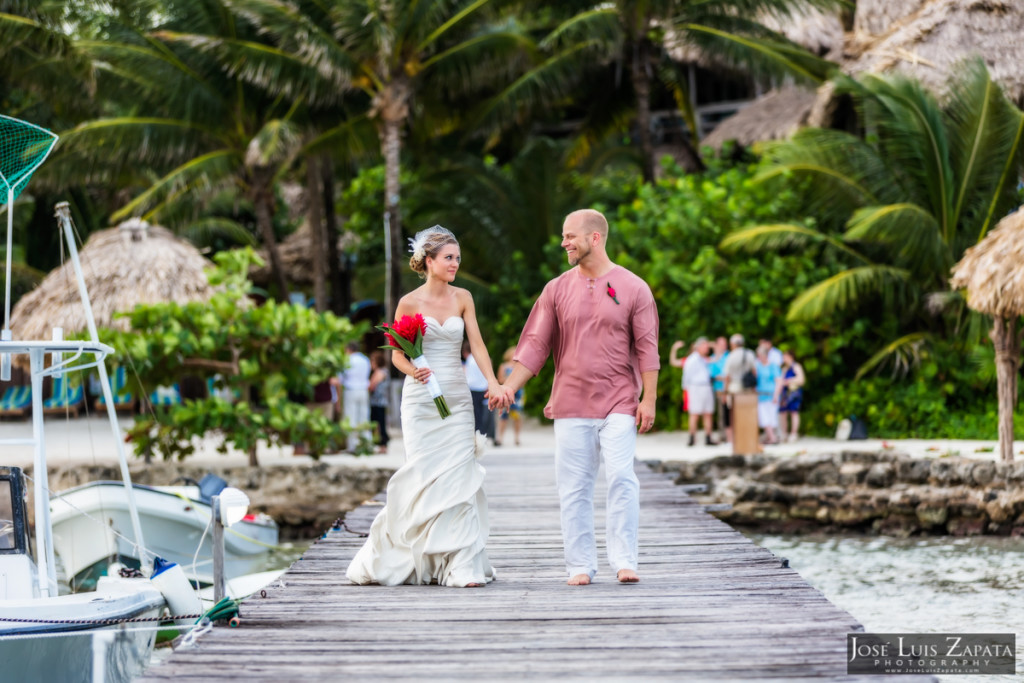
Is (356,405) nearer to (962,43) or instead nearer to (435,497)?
(435,497)

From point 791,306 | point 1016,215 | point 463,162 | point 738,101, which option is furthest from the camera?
point 738,101

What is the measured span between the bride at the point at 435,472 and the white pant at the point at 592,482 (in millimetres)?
478

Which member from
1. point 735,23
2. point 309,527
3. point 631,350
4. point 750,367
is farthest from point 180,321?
point 735,23

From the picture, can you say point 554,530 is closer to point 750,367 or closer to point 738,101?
point 750,367

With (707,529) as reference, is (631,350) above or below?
above

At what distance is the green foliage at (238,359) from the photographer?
49.4 feet

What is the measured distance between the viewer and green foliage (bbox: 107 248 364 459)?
15062mm

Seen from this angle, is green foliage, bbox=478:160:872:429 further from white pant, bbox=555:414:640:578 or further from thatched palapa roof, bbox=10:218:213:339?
white pant, bbox=555:414:640:578

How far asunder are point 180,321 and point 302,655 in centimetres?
1144

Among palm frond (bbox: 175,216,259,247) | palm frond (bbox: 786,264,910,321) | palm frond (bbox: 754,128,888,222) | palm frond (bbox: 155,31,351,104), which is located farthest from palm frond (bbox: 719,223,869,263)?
palm frond (bbox: 175,216,259,247)

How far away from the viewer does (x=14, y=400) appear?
27.5 m

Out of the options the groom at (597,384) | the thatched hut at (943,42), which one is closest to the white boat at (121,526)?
the groom at (597,384)

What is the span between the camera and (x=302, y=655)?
4.60 metres

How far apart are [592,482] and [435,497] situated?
82cm
